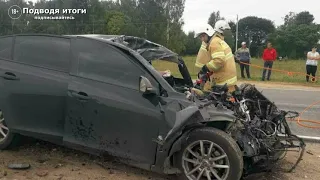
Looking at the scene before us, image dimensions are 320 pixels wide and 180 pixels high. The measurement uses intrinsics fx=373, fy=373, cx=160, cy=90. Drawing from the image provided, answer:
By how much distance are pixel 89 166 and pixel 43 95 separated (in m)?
1.02

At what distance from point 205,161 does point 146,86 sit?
1.00 m

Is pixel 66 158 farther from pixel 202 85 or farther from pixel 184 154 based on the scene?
pixel 202 85

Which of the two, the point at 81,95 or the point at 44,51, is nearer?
the point at 81,95

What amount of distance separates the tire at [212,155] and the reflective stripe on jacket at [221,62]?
1.80 metres

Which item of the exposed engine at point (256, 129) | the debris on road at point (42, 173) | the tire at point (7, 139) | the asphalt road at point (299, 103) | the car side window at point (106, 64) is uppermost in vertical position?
the car side window at point (106, 64)

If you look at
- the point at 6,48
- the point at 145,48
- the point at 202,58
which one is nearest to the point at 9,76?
the point at 6,48

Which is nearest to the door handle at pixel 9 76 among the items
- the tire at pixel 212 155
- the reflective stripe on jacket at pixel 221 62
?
the tire at pixel 212 155

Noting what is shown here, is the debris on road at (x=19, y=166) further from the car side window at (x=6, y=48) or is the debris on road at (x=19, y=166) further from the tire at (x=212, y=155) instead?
the tire at (x=212, y=155)

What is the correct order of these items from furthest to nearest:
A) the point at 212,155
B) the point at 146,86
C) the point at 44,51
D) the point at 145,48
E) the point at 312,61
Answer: the point at 312,61
the point at 145,48
the point at 44,51
the point at 146,86
the point at 212,155

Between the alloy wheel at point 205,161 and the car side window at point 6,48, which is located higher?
the car side window at point 6,48

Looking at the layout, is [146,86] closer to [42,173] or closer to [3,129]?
[42,173]

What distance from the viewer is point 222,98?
15.6 ft

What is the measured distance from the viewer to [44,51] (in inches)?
185

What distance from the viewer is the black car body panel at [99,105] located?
3975mm
